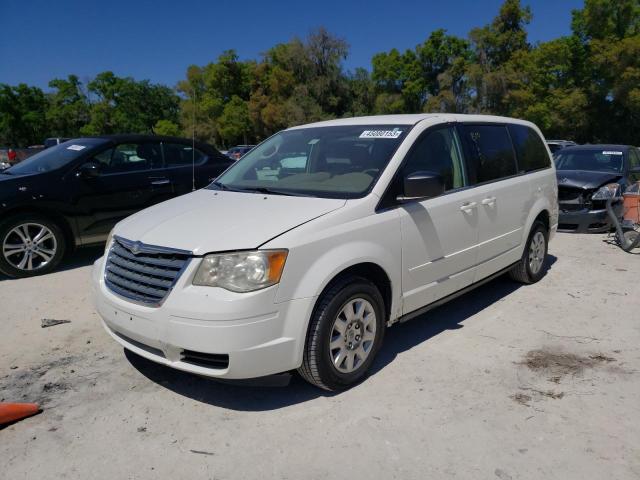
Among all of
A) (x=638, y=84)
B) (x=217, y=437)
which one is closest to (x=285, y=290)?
(x=217, y=437)

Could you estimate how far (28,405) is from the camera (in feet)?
10.3

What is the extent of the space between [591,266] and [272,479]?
17.7ft

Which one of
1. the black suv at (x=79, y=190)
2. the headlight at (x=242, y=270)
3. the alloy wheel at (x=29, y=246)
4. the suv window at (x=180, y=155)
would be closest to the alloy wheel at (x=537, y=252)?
the headlight at (x=242, y=270)

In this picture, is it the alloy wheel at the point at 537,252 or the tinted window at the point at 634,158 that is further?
the tinted window at the point at 634,158

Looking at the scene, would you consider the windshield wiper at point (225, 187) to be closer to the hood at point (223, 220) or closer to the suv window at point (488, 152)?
the hood at point (223, 220)

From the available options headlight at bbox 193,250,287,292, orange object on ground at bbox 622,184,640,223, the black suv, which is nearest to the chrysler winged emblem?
headlight at bbox 193,250,287,292

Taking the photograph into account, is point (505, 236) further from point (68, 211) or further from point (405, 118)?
point (68, 211)

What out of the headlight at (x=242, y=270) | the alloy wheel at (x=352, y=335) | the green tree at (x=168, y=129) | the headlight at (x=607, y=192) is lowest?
the alloy wheel at (x=352, y=335)

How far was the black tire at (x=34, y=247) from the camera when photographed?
5.90 metres

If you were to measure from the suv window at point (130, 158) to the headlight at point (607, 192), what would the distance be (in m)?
6.68

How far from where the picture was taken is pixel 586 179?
327 inches

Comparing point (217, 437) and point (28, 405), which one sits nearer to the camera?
point (217, 437)

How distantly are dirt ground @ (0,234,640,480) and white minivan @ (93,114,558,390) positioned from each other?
1.15ft

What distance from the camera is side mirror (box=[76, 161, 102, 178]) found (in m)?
6.31
